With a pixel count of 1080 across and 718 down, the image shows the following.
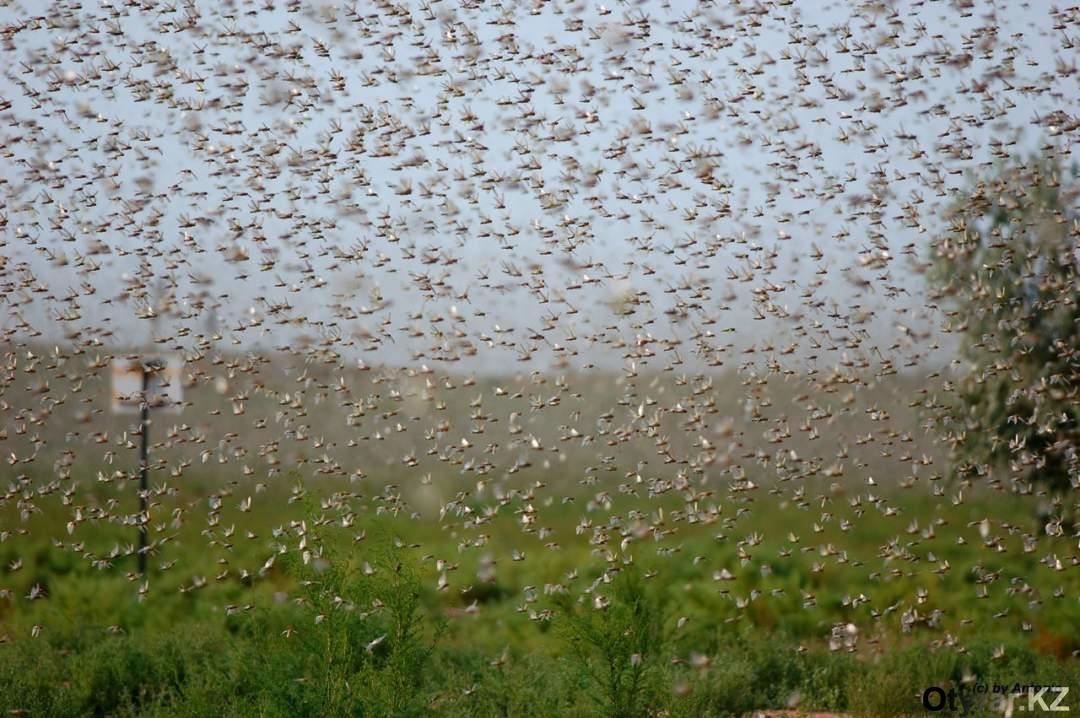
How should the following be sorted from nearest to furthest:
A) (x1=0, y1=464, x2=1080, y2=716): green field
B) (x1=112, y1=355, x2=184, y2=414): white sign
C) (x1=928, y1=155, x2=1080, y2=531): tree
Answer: (x1=0, y1=464, x2=1080, y2=716): green field
(x1=112, y1=355, x2=184, y2=414): white sign
(x1=928, y1=155, x2=1080, y2=531): tree

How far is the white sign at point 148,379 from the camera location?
31.4 feet

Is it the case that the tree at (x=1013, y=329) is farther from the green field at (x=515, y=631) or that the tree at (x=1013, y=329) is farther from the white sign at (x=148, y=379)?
the white sign at (x=148, y=379)

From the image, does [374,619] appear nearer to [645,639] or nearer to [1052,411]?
[645,639]

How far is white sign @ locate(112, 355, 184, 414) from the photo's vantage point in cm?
959

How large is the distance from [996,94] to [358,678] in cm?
609

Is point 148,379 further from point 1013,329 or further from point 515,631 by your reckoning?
point 1013,329

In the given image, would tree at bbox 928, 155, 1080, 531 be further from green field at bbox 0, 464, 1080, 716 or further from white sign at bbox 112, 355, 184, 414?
white sign at bbox 112, 355, 184, 414

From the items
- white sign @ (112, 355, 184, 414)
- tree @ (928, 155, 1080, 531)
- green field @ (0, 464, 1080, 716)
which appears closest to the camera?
green field @ (0, 464, 1080, 716)

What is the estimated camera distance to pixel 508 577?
48.2ft

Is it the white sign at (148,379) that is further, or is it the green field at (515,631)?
the white sign at (148,379)

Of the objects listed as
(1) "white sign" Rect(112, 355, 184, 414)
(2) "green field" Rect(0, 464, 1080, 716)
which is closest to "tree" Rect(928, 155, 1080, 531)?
(2) "green field" Rect(0, 464, 1080, 716)

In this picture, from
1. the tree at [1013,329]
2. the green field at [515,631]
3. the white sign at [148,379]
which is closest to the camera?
the green field at [515,631]

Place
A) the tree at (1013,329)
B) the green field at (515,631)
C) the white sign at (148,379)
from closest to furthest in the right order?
the green field at (515,631) → the white sign at (148,379) → the tree at (1013,329)

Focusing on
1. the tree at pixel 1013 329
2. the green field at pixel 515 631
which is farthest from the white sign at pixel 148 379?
the tree at pixel 1013 329
